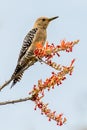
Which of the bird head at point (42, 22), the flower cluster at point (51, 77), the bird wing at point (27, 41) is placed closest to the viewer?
the flower cluster at point (51, 77)

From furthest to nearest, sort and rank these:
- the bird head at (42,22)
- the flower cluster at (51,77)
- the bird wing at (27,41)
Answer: the bird head at (42,22)
the bird wing at (27,41)
the flower cluster at (51,77)

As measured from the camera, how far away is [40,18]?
48.4ft

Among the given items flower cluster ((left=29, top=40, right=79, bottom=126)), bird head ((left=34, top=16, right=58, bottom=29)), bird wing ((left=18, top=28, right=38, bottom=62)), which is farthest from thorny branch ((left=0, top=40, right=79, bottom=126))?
bird head ((left=34, top=16, right=58, bottom=29))

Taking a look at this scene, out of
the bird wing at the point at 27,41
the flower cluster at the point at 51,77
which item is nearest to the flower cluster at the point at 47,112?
the flower cluster at the point at 51,77

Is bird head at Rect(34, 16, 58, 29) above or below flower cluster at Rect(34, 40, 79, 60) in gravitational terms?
above

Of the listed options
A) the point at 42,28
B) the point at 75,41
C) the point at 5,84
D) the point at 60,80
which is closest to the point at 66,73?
the point at 60,80

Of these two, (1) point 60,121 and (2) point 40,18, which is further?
(2) point 40,18

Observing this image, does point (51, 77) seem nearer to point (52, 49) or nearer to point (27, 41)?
point (52, 49)

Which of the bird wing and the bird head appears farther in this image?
the bird head

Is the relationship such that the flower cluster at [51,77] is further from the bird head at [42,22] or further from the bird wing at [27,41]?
the bird head at [42,22]

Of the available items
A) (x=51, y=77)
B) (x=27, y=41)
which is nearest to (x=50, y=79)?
(x=51, y=77)

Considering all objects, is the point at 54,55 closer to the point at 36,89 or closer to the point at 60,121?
the point at 36,89

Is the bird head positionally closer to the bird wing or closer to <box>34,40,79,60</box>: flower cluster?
the bird wing

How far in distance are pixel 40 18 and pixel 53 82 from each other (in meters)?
9.32
